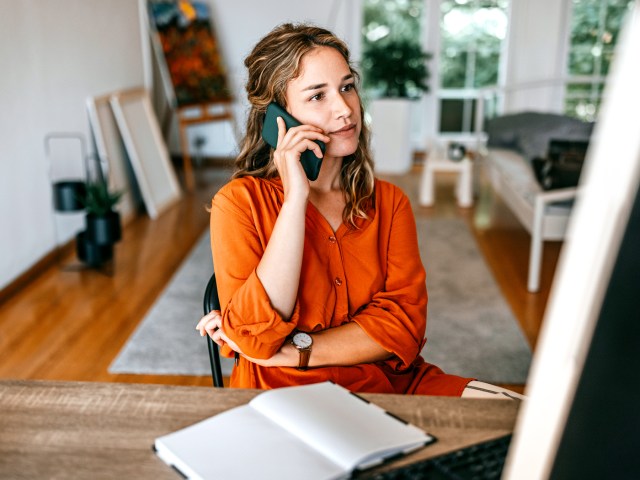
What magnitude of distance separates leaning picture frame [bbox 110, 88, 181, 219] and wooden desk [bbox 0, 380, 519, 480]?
4018 mm

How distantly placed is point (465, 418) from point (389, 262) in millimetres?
585

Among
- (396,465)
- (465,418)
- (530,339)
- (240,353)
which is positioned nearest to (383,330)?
(240,353)

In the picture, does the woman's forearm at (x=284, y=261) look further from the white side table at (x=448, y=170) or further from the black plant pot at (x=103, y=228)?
the white side table at (x=448, y=170)

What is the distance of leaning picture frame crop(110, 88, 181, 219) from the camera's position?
4910 millimetres

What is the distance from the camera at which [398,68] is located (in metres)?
6.66

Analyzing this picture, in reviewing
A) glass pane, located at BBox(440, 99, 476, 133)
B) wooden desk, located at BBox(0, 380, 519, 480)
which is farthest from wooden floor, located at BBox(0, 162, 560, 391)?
glass pane, located at BBox(440, 99, 476, 133)

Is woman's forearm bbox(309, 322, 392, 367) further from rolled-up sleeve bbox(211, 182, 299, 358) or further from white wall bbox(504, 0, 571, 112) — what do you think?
white wall bbox(504, 0, 571, 112)

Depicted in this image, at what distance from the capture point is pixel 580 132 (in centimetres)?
470

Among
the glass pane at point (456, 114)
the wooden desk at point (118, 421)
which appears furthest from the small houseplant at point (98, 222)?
the glass pane at point (456, 114)

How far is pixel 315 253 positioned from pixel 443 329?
1789 millimetres

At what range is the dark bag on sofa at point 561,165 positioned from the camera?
11.6 ft

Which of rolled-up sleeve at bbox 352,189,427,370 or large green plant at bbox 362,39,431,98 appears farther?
large green plant at bbox 362,39,431,98

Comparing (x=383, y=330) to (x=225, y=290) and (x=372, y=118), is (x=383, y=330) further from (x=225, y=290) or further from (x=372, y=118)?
(x=372, y=118)

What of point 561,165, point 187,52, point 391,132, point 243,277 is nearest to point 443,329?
point 561,165
